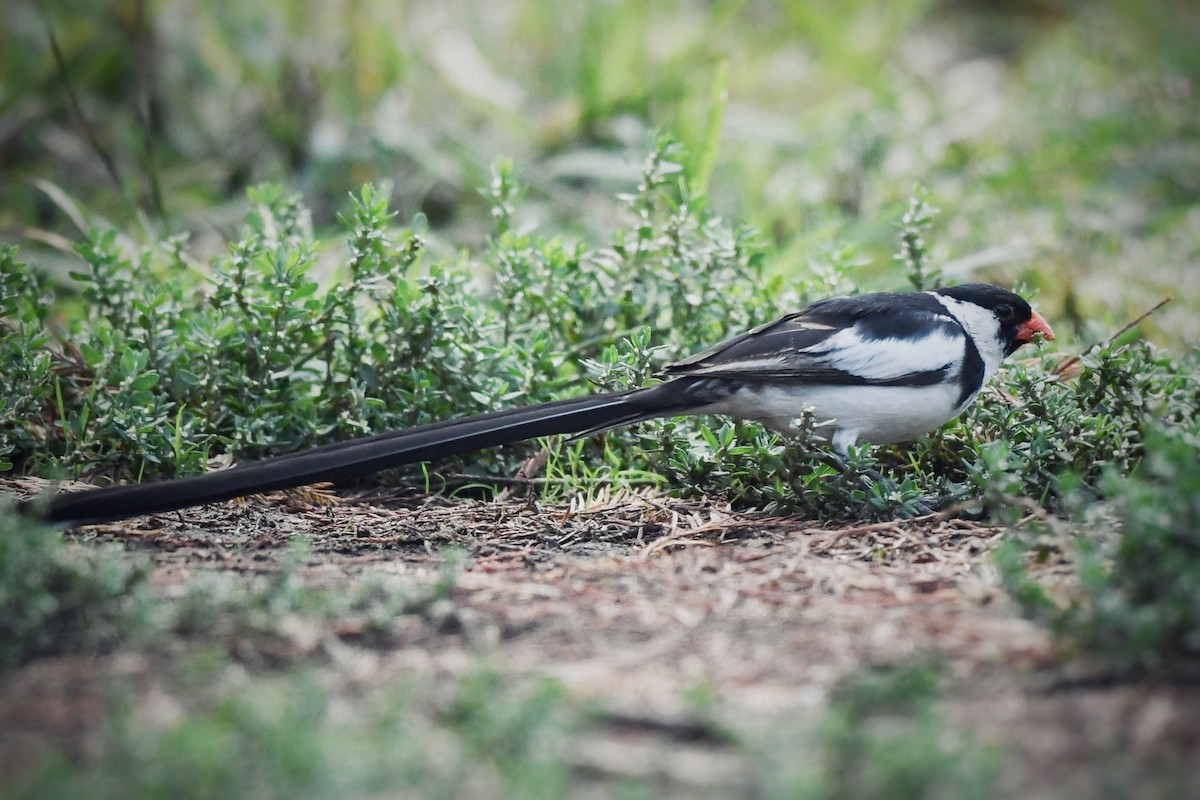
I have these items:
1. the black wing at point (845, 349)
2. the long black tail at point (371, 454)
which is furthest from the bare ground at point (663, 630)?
the black wing at point (845, 349)

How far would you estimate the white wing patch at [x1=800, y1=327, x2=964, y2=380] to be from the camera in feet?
12.8

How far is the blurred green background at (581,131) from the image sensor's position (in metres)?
6.39

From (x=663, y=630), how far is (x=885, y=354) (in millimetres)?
1594

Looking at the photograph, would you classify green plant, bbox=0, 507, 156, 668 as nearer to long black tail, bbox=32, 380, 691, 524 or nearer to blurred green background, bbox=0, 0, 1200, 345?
long black tail, bbox=32, 380, 691, 524

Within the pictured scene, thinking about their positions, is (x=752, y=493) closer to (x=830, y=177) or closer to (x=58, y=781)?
(x=58, y=781)

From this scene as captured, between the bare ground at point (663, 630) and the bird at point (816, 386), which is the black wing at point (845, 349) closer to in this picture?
the bird at point (816, 386)

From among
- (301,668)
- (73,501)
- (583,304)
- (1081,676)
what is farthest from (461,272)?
(1081,676)

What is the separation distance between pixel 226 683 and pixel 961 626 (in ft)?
5.08

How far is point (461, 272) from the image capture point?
4367mm

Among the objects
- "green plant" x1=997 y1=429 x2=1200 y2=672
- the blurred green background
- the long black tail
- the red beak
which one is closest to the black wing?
the long black tail

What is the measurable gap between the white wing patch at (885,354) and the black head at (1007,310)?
0.39 metres

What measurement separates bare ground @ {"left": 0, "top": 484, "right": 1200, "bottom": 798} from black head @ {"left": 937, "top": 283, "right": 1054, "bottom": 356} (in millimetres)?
1007

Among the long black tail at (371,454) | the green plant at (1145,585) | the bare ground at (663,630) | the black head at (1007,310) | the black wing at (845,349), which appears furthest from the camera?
the black head at (1007,310)

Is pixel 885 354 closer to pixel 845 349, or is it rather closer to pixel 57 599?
pixel 845 349
